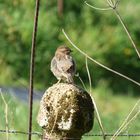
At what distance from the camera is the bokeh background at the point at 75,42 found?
10445mm

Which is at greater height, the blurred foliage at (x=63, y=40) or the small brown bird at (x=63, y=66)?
the small brown bird at (x=63, y=66)

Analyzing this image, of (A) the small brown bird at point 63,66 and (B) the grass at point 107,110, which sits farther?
(B) the grass at point 107,110

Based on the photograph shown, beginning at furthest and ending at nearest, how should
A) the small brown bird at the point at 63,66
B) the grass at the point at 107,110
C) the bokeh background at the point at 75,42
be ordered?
the bokeh background at the point at 75,42 < the grass at the point at 107,110 < the small brown bird at the point at 63,66

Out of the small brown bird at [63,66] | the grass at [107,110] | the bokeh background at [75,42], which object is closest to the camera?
the small brown bird at [63,66]

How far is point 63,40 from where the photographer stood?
1073cm

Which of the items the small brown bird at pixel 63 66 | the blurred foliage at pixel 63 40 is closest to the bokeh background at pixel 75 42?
the blurred foliage at pixel 63 40

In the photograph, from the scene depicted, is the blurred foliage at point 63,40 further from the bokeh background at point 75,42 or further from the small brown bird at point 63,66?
the small brown bird at point 63,66

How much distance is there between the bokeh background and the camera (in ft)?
34.3

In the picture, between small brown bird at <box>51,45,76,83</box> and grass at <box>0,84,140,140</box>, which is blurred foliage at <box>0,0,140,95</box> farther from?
small brown bird at <box>51,45,76,83</box>

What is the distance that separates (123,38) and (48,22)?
1.38 metres

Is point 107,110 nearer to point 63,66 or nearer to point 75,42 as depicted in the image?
point 75,42

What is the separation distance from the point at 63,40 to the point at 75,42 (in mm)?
239

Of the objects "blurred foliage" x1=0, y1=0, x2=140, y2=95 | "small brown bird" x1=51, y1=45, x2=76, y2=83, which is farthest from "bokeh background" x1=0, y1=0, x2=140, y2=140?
"small brown bird" x1=51, y1=45, x2=76, y2=83

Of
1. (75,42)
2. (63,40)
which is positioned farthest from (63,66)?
(75,42)
